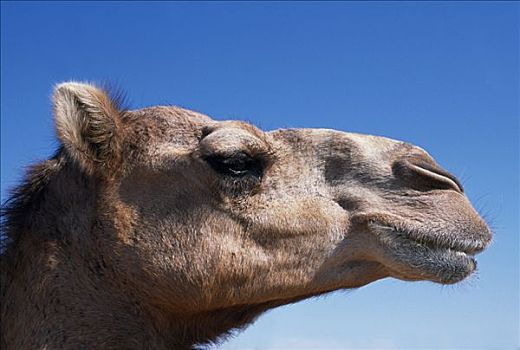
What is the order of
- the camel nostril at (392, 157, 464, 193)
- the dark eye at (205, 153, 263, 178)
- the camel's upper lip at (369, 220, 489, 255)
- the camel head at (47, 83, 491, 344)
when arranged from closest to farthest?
the camel's upper lip at (369, 220, 489, 255) → the camel head at (47, 83, 491, 344) → the camel nostril at (392, 157, 464, 193) → the dark eye at (205, 153, 263, 178)

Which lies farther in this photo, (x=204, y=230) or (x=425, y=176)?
(x=204, y=230)

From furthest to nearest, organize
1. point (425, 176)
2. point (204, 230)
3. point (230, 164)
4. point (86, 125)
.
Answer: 1. point (86, 125)
2. point (230, 164)
3. point (204, 230)
4. point (425, 176)

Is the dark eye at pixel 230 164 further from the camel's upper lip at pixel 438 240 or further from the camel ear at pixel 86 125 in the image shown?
the camel's upper lip at pixel 438 240

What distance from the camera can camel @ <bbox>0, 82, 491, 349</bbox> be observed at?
6.27 m

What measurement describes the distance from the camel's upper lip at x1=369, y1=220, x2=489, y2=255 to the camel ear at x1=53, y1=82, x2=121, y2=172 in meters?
2.38

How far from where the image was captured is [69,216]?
664 cm

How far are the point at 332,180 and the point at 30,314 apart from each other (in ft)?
8.49

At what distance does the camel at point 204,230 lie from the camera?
627 centimetres

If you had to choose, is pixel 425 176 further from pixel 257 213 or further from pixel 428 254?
pixel 257 213

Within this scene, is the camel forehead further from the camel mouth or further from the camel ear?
the camel mouth

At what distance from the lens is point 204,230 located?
21.4ft

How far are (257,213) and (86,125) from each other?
5.31 ft

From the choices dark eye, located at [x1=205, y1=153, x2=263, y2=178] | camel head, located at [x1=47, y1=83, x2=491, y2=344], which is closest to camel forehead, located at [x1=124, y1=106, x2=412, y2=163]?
camel head, located at [x1=47, y1=83, x2=491, y2=344]

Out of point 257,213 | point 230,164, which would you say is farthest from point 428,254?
point 230,164
